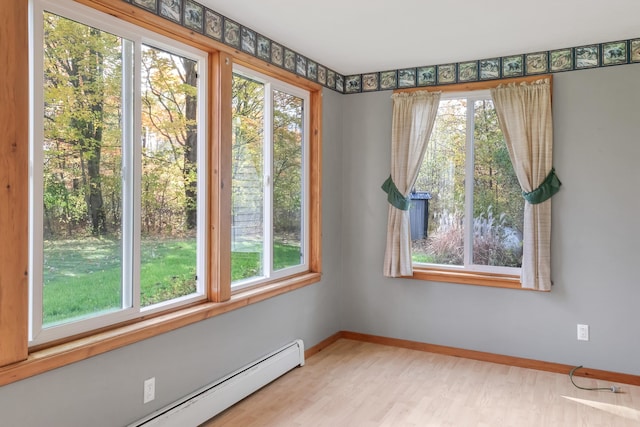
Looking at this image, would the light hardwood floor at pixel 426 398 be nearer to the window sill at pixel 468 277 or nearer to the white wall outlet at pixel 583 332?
the white wall outlet at pixel 583 332

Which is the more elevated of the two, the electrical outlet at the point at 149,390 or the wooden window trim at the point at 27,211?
the wooden window trim at the point at 27,211

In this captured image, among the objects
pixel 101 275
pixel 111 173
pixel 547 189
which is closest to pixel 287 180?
pixel 111 173

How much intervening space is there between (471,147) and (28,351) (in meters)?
3.51

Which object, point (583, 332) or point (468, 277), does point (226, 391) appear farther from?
point (583, 332)

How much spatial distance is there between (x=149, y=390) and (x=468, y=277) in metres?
2.72

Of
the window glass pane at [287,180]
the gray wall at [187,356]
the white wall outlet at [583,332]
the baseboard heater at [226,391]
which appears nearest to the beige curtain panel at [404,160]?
the gray wall at [187,356]

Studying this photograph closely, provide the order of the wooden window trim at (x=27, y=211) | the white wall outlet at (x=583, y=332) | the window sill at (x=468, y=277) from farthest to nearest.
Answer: the window sill at (x=468, y=277) → the white wall outlet at (x=583, y=332) → the wooden window trim at (x=27, y=211)

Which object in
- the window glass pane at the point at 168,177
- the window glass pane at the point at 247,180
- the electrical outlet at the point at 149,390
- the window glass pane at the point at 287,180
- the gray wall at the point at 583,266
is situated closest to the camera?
the electrical outlet at the point at 149,390

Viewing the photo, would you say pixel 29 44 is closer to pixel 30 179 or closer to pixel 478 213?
pixel 30 179

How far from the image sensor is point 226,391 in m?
2.94

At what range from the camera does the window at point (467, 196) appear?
3885mm

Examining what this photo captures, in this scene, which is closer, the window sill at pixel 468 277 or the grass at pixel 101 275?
the grass at pixel 101 275

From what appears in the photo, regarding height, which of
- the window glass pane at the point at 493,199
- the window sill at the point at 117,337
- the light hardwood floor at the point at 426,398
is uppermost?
the window glass pane at the point at 493,199

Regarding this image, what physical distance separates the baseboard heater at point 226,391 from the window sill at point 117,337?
1.47 feet
